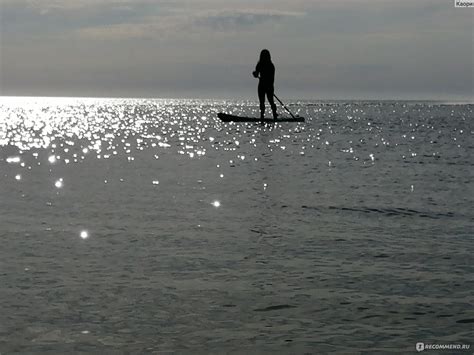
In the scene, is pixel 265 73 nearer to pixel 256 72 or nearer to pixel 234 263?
pixel 256 72

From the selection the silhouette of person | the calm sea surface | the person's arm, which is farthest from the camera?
the silhouette of person

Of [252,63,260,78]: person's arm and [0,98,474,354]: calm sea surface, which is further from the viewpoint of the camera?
[252,63,260,78]: person's arm

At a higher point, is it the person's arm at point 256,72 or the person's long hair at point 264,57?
the person's long hair at point 264,57

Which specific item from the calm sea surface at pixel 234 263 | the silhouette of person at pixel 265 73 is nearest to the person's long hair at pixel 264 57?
the silhouette of person at pixel 265 73

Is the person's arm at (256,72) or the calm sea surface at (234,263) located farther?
the person's arm at (256,72)

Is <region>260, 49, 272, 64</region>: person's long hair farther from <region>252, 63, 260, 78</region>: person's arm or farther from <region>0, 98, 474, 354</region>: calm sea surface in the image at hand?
<region>0, 98, 474, 354</region>: calm sea surface

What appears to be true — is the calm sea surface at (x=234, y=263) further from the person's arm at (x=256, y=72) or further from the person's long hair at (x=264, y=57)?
the person's long hair at (x=264, y=57)

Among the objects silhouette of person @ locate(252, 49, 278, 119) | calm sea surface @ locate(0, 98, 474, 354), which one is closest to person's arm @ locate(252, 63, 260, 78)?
silhouette of person @ locate(252, 49, 278, 119)

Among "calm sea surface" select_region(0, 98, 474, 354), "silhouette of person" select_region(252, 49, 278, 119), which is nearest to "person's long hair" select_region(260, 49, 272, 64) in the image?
"silhouette of person" select_region(252, 49, 278, 119)

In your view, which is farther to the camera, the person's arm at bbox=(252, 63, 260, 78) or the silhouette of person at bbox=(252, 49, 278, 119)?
the silhouette of person at bbox=(252, 49, 278, 119)

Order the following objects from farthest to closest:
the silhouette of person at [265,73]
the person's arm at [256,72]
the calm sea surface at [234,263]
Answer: the silhouette of person at [265,73], the person's arm at [256,72], the calm sea surface at [234,263]

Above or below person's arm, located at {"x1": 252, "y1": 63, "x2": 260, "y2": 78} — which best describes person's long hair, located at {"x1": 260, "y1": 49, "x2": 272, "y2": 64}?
above

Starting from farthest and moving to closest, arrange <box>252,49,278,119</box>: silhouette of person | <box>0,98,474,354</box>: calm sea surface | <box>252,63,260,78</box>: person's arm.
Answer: <box>252,49,278,119</box>: silhouette of person < <box>252,63,260,78</box>: person's arm < <box>0,98,474,354</box>: calm sea surface

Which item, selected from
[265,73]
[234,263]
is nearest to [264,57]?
[265,73]
